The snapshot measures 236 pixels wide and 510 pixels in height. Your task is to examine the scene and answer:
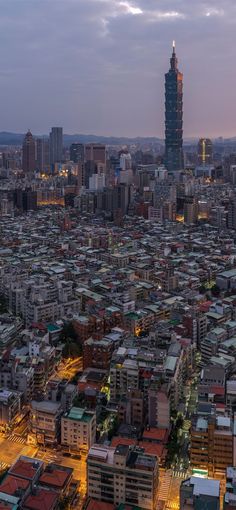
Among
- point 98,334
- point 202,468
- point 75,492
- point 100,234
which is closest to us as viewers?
point 75,492

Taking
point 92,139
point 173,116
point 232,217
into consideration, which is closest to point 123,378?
point 232,217

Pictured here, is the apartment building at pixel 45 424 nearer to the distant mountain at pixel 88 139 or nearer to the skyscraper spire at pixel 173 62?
the skyscraper spire at pixel 173 62

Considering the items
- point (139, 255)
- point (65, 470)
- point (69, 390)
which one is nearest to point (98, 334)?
point (69, 390)

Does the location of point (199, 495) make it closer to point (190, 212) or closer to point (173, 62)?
point (190, 212)

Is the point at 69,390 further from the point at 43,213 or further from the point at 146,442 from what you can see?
the point at 43,213

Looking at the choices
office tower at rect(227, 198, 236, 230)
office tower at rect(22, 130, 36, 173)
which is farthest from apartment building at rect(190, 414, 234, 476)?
office tower at rect(22, 130, 36, 173)
